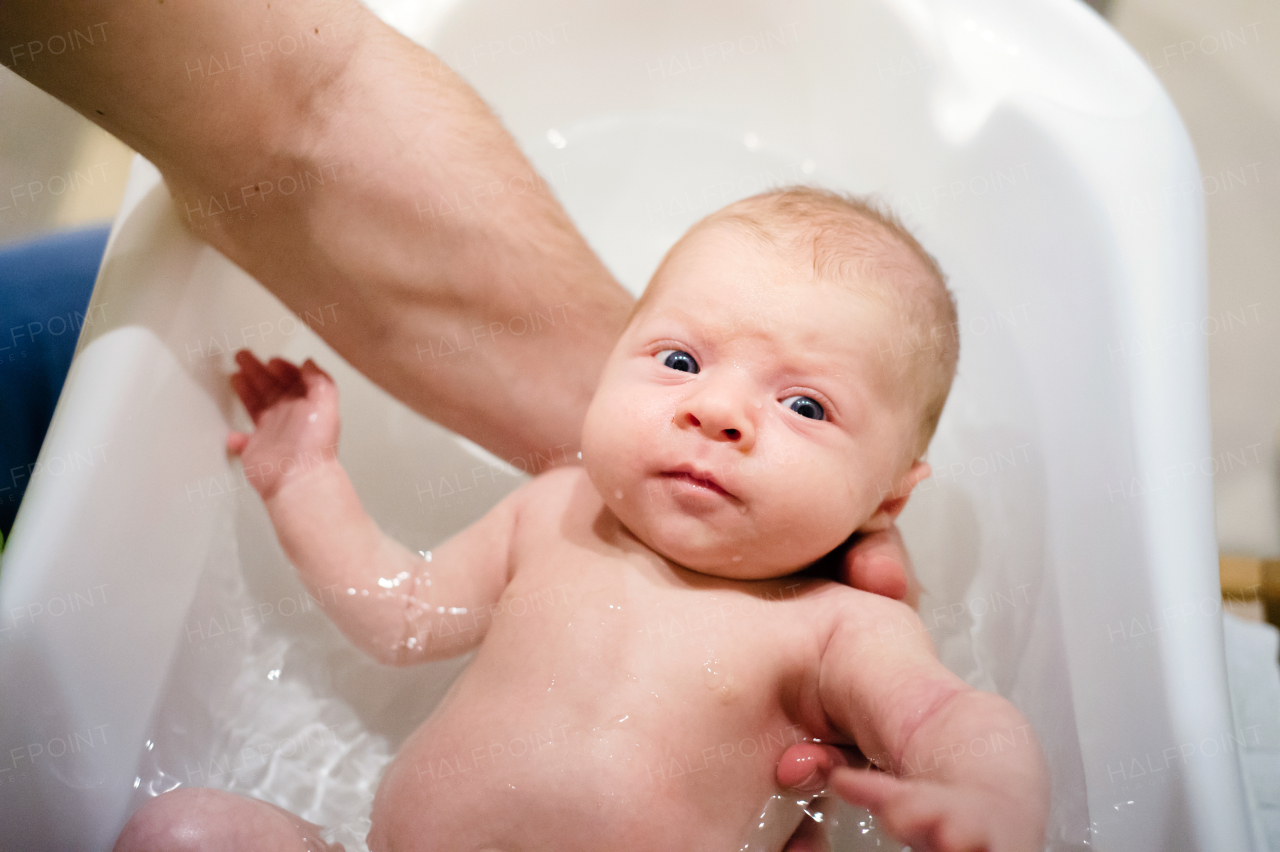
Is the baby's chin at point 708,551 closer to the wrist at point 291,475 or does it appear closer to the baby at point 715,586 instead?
the baby at point 715,586

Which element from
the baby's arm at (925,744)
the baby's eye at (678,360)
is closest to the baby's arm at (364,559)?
the baby's eye at (678,360)

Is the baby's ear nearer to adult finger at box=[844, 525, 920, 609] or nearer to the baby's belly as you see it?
adult finger at box=[844, 525, 920, 609]

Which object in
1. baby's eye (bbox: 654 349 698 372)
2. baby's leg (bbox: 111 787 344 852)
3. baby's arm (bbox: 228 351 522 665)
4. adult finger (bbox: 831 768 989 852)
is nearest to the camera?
adult finger (bbox: 831 768 989 852)

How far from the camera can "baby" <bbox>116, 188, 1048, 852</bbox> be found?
719 millimetres

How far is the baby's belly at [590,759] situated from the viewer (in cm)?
72

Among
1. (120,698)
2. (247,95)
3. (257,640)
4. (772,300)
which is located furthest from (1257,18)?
(120,698)

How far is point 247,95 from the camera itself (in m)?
0.85

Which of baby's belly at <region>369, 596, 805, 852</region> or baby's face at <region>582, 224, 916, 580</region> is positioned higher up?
baby's face at <region>582, 224, 916, 580</region>

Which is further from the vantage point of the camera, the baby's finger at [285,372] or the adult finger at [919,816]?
the baby's finger at [285,372]

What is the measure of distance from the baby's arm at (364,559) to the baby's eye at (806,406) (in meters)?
0.31

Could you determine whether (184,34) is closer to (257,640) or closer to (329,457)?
(329,457)

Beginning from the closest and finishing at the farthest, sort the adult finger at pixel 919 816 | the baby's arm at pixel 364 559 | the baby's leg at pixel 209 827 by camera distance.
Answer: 1. the adult finger at pixel 919 816
2. the baby's leg at pixel 209 827
3. the baby's arm at pixel 364 559

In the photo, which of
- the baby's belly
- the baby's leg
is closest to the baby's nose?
the baby's belly

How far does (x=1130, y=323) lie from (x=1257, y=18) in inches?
44.5
